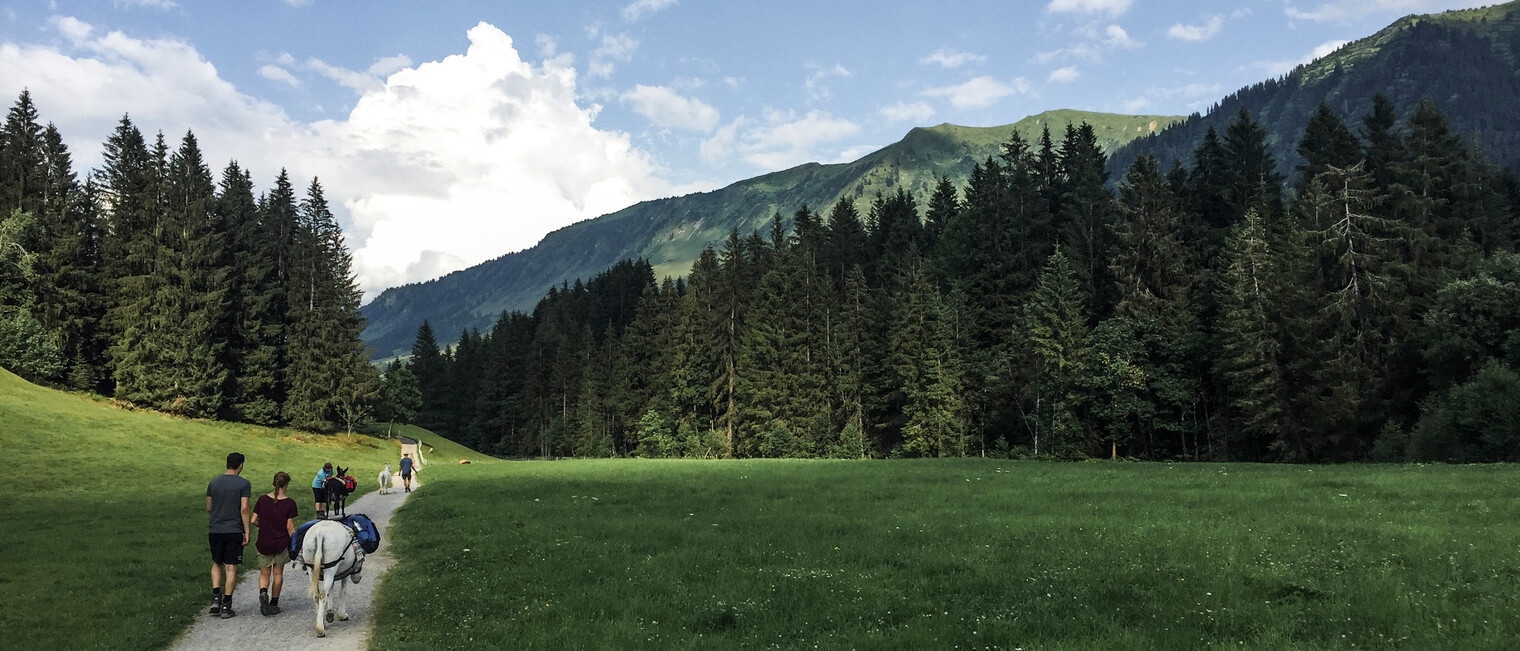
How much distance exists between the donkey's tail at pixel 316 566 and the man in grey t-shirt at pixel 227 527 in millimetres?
2513

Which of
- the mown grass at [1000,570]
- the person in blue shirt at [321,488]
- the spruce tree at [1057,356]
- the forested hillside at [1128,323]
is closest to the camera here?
the mown grass at [1000,570]

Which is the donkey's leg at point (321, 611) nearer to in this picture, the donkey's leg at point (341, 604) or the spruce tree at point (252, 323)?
the donkey's leg at point (341, 604)

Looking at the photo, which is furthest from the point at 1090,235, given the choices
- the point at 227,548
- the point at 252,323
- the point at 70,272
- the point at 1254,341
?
the point at 70,272

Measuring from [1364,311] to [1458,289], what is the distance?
5657 millimetres

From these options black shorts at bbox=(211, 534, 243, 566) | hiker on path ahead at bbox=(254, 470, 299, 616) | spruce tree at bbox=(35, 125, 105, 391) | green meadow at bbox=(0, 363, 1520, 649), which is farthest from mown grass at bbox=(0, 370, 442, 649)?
spruce tree at bbox=(35, 125, 105, 391)

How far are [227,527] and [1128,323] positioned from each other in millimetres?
53689

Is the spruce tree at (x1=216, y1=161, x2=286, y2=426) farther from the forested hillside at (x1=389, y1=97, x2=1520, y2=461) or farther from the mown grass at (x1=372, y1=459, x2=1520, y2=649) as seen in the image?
the mown grass at (x1=372, y1=459, x2=1520, y2=649)

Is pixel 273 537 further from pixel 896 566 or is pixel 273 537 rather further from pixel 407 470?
pixel 407 470

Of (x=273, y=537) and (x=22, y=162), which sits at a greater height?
(x=22, y=162)

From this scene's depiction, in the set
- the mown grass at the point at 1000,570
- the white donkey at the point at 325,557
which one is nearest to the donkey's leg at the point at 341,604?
the white donkey at the point at 325,557

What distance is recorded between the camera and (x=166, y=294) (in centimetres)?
6034

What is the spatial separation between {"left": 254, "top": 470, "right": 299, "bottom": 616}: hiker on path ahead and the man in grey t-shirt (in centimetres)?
39

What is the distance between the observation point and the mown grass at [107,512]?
13.1 m

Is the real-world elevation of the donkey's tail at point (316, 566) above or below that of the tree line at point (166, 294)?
below
